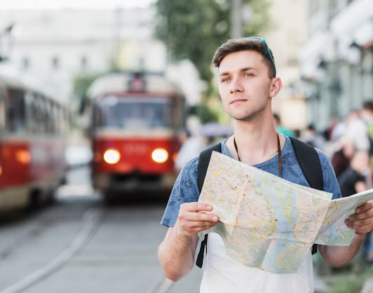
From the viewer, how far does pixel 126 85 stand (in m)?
16.4

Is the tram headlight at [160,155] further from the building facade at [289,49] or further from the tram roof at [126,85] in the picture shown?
the building facade at [289,49]

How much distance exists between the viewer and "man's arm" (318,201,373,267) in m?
2.52

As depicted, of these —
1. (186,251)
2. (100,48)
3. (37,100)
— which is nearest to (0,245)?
(37,100)

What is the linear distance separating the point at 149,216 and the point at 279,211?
12494mm

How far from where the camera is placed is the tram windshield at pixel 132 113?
16.2 m

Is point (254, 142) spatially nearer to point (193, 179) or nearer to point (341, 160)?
point (193, 179)

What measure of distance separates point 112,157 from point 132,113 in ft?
3.42

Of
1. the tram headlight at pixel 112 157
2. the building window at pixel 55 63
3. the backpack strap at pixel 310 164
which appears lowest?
the tram headlight at pixel 112 157

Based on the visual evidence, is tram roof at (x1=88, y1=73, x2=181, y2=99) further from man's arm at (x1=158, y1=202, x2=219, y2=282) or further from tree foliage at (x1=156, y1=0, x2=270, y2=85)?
man's arm at (x1=158, y1=202, x2=219, y2=282)

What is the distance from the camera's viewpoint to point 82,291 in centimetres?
771

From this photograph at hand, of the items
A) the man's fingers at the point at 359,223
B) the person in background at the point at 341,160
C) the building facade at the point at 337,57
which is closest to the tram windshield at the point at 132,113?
the building facade at the point at 337,57

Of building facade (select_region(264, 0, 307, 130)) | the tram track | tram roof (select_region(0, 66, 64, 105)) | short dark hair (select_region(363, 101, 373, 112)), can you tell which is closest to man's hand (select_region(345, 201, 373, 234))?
the tram track

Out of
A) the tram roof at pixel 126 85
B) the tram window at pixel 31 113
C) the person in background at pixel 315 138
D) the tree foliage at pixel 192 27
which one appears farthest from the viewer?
the tree foliage at pixel 192 27

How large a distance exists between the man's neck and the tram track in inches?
220
